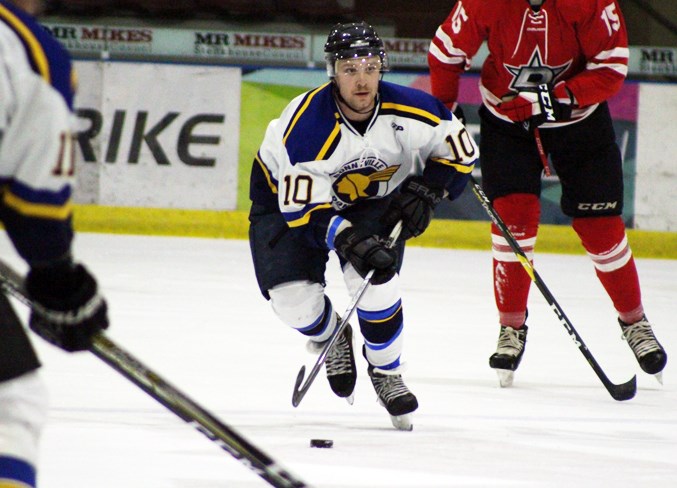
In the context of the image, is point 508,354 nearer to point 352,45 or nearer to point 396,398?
point 396,398

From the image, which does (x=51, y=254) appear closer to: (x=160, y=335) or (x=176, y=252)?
(x=160, y=335)

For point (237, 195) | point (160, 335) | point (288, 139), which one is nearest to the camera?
point (288, 139)

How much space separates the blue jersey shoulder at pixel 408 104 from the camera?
9.22ft

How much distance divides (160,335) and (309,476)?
5.33 ft

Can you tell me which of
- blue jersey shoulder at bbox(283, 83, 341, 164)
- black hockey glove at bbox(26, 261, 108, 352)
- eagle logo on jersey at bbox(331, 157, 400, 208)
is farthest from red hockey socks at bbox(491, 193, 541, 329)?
→ black hockey glove at bbox(26, 261, 108, 352)

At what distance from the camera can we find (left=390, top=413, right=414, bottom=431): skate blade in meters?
2.73

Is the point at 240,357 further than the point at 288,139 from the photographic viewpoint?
Yes

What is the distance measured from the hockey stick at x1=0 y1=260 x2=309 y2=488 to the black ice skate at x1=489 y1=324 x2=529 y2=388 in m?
1.69

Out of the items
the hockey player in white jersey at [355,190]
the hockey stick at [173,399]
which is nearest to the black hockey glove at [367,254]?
the hockey player in white jersey at [355,190]

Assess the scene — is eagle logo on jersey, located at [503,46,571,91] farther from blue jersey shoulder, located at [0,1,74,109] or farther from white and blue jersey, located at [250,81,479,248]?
blue jersey shoulder, located at [0,1,74,109]

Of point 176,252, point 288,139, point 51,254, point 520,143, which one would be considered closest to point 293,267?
point 288,139

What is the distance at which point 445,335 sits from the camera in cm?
405

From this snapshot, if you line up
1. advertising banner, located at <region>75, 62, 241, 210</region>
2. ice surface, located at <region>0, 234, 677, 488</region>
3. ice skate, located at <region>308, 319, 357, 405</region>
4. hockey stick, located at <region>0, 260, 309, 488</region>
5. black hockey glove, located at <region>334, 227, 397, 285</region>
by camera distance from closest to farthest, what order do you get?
hockey stick, located at <region>0, 260, 309, 488</region>, ice surface, located at <region>0, 234, 677, 488</region>, black hockey glove, located at <region>334, 227, 397, 285</region>, ice skate, located at <region>308, 319, 357, 405</region>, advertising banner, located at <region>75, 62, 241, 210</region>

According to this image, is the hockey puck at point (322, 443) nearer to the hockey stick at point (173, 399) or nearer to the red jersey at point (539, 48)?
the hockey stick at point (173, 399)
